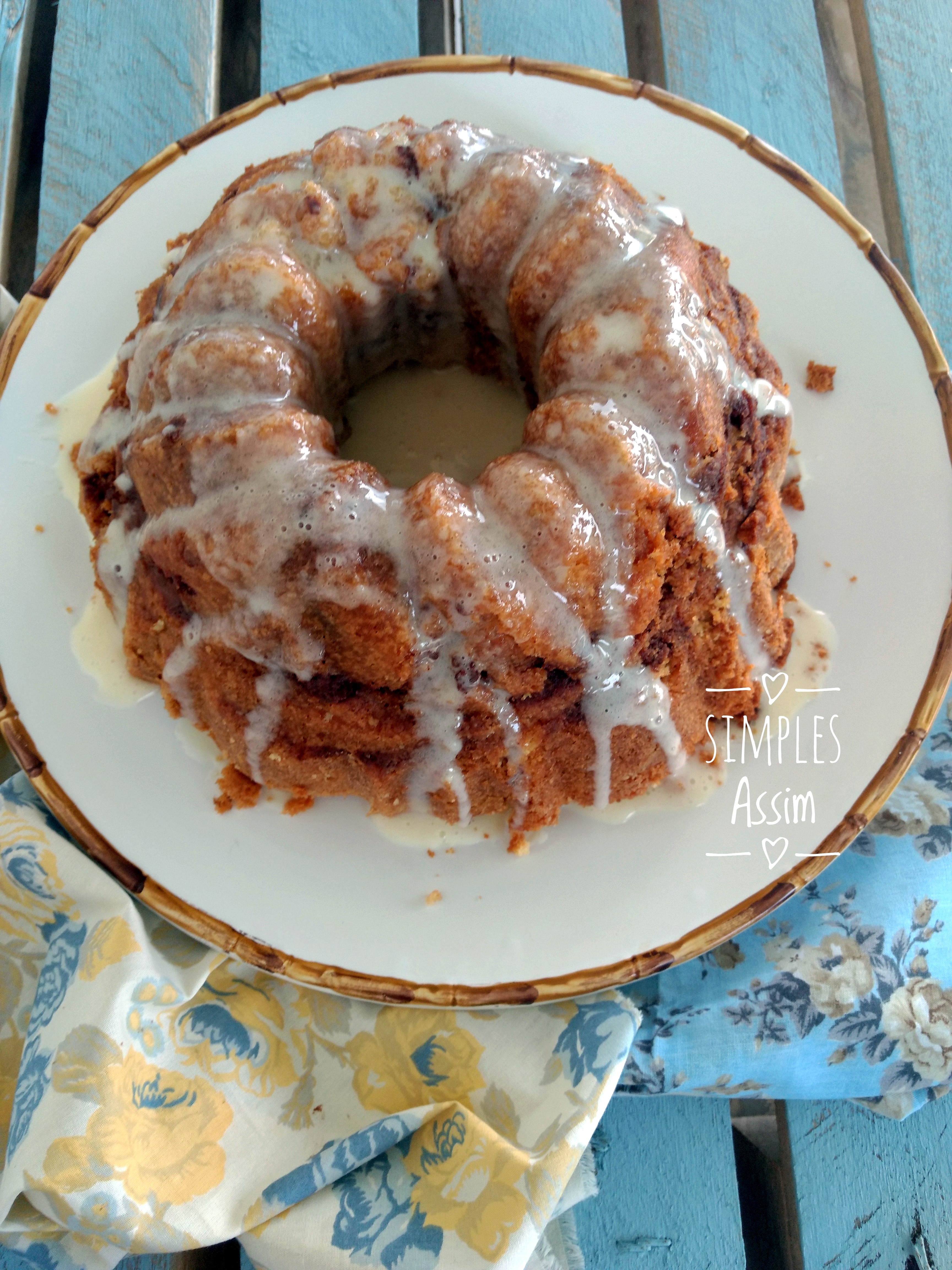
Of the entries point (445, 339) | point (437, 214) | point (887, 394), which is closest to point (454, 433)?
point (445, 339)

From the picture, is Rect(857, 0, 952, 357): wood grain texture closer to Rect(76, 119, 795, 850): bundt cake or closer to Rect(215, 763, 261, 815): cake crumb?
Rect(76, 119, 795, 850): bundt cake

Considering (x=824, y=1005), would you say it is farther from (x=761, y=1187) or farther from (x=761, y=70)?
(x=761, y=70)

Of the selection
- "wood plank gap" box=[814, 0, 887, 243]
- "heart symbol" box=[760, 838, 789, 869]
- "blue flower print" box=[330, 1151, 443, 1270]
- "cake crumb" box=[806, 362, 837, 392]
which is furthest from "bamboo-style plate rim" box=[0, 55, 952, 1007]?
"wood plank gap" box=[814, 0, 887, 243]

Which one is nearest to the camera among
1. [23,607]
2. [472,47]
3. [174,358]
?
[174,358]

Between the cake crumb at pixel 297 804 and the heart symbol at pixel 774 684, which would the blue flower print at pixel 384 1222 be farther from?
the heart symbol at pixel 774 684

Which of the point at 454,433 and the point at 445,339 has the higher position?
the point at 445,339

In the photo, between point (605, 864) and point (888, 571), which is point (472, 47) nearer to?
point (888, 571)

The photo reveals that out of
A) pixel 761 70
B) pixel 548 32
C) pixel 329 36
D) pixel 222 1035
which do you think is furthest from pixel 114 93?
pixel 222 1035
